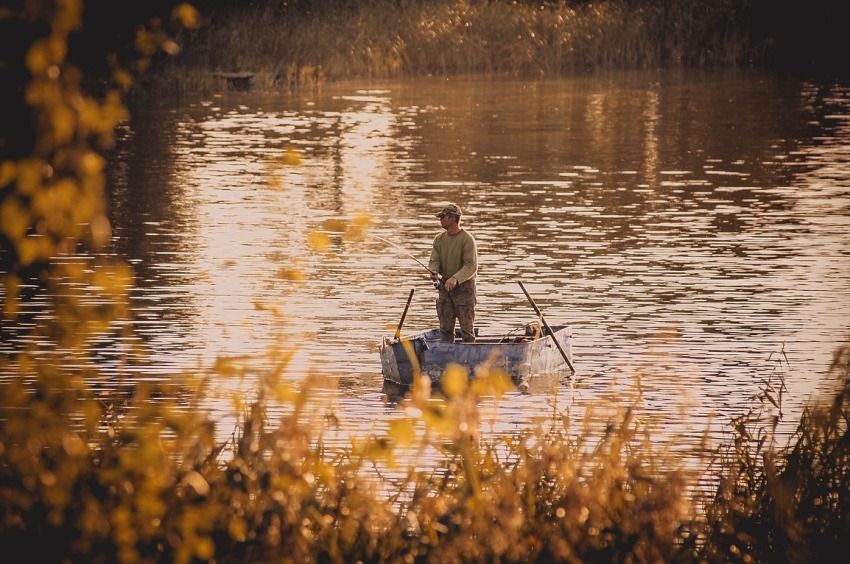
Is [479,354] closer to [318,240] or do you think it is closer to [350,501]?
[350,501]

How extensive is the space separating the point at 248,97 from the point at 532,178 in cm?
2287

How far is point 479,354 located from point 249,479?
8286 millimetres

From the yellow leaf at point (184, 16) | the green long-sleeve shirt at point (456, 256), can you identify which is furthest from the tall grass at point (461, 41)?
the yellow leaf at point (184, 16)

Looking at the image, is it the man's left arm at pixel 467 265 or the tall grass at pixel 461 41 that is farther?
the tall grass at pixel 461 41

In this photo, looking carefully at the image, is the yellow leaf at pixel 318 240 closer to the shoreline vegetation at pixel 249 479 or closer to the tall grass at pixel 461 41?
the shoreline vegetation at pixel 249 479

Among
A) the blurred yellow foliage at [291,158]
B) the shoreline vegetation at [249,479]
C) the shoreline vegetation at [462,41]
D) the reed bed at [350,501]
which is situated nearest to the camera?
the shoreline vegetation at [249,479]

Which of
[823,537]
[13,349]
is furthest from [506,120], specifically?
[823,537]

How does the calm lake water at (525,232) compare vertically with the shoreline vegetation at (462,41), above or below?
below

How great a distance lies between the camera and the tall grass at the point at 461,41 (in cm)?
6028

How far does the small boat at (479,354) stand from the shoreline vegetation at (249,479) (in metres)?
6.43

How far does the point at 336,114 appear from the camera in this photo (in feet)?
164

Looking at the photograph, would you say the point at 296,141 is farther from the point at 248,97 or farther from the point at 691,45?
the point at 691,45

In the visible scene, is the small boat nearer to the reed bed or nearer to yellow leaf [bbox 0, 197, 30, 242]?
the reed bed

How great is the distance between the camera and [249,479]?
7598 millimetres
